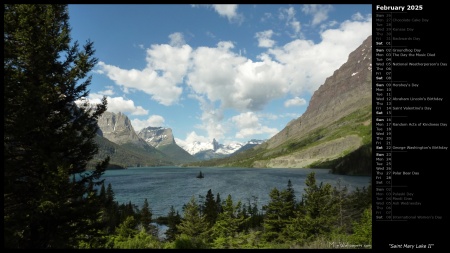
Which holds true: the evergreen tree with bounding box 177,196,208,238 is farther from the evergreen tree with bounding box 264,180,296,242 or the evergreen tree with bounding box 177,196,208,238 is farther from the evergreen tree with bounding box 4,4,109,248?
the evergreen tree with bounding box 4,4,109,248

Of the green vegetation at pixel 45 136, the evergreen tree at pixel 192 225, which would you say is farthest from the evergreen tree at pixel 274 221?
the green vegetation at pixel 45 136

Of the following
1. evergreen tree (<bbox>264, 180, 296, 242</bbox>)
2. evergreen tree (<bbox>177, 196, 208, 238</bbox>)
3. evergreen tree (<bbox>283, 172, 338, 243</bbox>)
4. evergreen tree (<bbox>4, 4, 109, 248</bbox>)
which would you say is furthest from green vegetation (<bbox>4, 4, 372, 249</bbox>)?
evergreen tree (<bbox>177, 196, 208, 238</bbox>)

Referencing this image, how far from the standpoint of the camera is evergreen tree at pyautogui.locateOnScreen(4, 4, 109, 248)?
1196 centimetres

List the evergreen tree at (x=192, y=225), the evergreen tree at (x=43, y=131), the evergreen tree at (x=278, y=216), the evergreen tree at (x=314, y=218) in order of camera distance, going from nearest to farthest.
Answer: the evergreen tree at (x=43, y=131) < the evergreen tree at (x=314, y=218) < the evergreen tree at (x=278, y=216) < the evergreen tree at (x=192, y=225)

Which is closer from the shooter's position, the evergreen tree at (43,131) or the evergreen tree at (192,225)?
the evergreen tree at (43,131)

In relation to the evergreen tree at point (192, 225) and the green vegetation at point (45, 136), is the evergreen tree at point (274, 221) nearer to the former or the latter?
the evergreen tree at point (192, 225)

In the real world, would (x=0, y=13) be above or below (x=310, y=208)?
above

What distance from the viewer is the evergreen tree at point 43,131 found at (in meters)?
12.0

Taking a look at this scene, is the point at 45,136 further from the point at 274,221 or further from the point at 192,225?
the point at 192,225

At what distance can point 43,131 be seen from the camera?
1267cm
